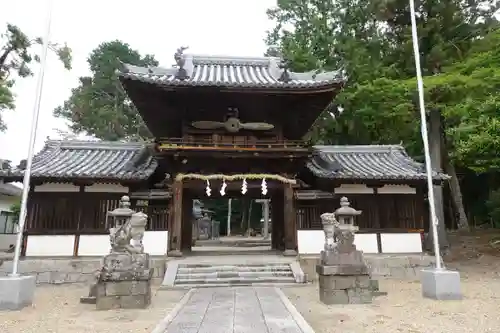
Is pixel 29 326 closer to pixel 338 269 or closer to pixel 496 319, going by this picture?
pixel 338 269

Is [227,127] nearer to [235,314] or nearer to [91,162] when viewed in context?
[91,162]

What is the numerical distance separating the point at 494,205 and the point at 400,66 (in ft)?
39.5

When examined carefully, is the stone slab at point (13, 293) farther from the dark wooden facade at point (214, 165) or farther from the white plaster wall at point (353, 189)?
the white plaster wall at point (353, 189)

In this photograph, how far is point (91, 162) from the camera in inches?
582

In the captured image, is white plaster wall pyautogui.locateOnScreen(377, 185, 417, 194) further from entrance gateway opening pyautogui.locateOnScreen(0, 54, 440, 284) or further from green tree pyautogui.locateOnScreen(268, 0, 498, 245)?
green tree pyautogui.locateOnScreen(268, 0, 498, 245)

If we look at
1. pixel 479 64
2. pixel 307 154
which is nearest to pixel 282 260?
pixel 307 154

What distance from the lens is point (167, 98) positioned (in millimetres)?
13859

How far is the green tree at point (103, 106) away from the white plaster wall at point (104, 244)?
28484 mm

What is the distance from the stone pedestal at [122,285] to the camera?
8.37 meters

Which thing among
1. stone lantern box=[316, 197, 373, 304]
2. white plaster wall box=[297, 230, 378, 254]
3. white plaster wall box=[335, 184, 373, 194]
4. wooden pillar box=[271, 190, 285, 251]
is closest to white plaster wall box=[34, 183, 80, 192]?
→ wooden pillar box=[271, 190, 285, 251]

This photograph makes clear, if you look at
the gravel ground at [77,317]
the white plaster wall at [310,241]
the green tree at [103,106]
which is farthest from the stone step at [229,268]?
the green tree at [103,106]

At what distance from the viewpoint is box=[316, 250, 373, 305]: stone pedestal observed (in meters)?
8.79

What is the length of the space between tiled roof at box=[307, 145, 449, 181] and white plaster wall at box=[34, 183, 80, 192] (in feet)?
29.0

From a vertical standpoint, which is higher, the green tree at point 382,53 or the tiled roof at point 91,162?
the green tree at point 382,53
